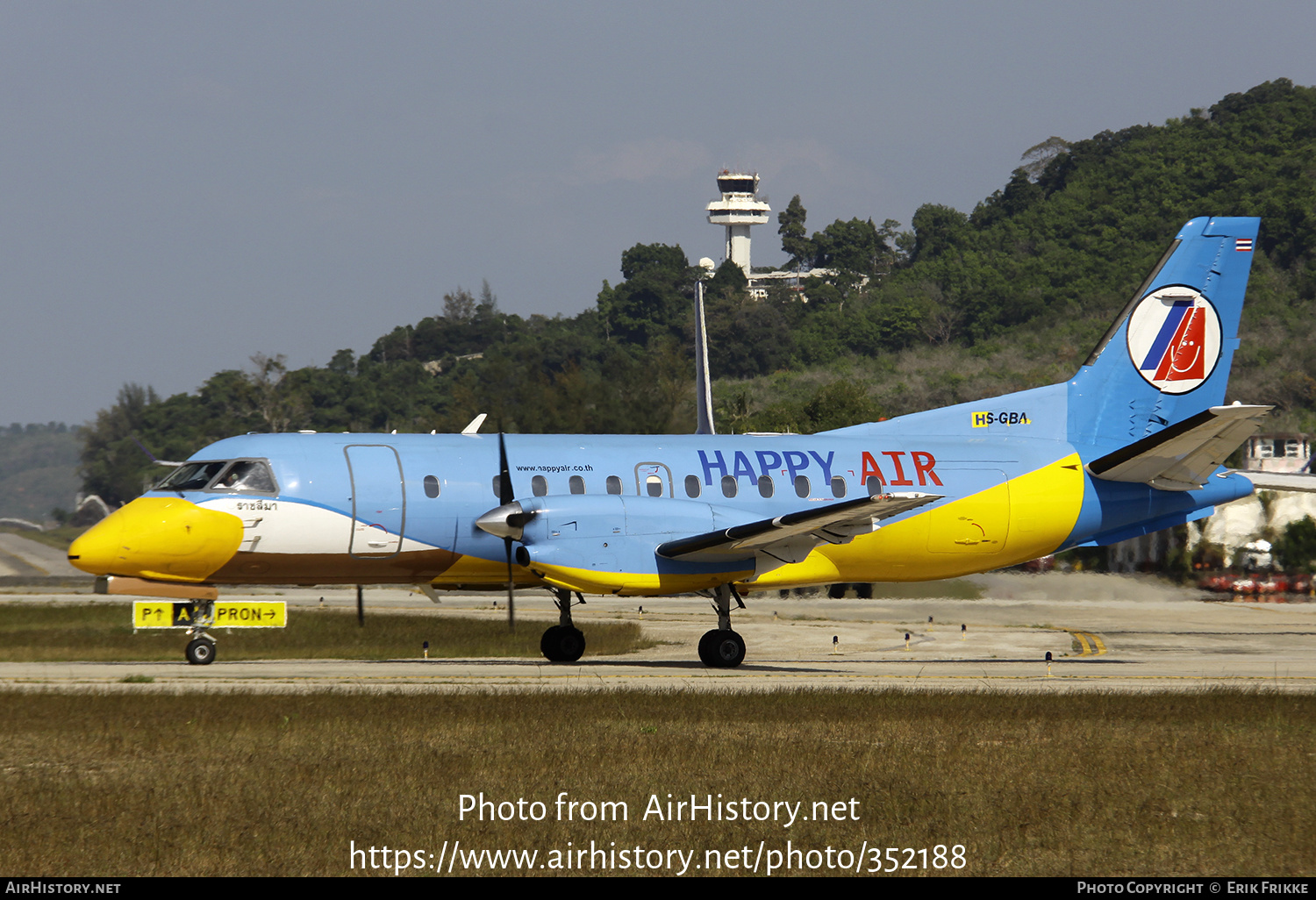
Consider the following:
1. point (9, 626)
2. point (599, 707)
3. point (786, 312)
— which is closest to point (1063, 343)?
point (786, 312)

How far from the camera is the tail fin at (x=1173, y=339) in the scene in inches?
1048

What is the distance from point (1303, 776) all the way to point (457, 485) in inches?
544

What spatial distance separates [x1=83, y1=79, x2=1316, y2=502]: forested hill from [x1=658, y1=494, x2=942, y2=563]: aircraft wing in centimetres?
5300

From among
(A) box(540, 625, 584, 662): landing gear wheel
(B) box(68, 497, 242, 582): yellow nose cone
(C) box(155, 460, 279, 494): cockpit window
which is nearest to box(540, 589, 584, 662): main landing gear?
(A) box(540, 625, 584, 662): landing gear wheel

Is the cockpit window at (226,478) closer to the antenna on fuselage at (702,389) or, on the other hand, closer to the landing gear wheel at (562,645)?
the landing gear wheel at (562,645)

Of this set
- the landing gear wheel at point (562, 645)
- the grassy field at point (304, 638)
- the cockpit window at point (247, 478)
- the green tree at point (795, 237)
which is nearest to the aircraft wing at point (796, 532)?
the landing gear wheel at point (562, 645)

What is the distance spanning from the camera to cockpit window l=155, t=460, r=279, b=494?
71.4 feet

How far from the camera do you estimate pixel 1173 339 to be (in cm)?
2678

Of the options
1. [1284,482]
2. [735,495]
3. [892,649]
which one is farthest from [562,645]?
[1284,482]

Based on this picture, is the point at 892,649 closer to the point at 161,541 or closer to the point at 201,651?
the point at 201,651

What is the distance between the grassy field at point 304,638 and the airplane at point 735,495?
6.98m

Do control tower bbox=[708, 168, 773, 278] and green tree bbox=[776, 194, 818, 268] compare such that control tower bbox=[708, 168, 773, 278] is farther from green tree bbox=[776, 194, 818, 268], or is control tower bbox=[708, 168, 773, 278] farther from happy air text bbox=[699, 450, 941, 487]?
happy air text bbox=[699, 450, 941, 487]

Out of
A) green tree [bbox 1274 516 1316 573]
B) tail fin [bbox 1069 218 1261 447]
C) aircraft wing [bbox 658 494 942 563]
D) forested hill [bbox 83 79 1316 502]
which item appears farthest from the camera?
forested hill [bbox 83 79 1316 502]

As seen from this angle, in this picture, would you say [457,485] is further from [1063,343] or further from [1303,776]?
[1063,343]
